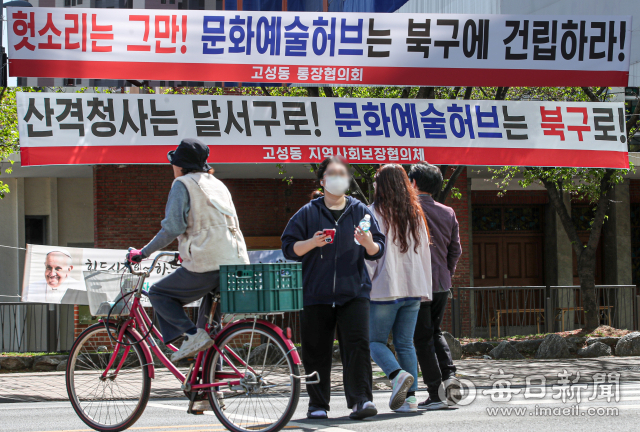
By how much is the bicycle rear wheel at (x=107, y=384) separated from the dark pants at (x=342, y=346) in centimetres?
118

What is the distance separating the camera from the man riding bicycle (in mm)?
4906

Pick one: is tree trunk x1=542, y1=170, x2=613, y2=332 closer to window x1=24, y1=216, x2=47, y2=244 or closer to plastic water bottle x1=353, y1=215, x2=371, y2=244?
plastic water bottle x1=353, y1=215, x2=371, y2=244

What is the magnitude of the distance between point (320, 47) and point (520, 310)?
796 centimetres

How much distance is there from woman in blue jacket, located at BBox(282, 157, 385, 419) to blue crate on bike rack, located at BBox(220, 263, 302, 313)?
0.64 m

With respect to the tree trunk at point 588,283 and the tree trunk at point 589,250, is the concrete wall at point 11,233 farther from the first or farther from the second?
the tree trunk at point 588,283

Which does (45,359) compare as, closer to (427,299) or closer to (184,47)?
(184,47)

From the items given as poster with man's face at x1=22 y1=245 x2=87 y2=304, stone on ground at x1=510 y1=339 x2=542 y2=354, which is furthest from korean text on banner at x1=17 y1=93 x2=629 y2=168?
stone on ground at x1=510 y1=339 x2=542 y2=354

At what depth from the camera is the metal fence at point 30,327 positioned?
13625 mm

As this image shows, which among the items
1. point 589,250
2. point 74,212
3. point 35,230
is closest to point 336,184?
point 589,250

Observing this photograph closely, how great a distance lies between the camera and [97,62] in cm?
1025

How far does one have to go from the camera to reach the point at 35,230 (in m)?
20.2

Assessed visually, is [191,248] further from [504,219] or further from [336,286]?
[504,219]

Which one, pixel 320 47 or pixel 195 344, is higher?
pixel 320 47

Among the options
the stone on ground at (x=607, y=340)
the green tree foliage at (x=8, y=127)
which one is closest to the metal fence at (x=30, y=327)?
the green tree foliage at (x=8, y=127)
